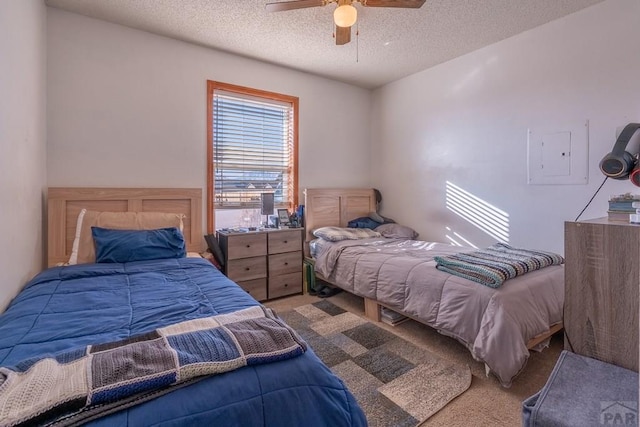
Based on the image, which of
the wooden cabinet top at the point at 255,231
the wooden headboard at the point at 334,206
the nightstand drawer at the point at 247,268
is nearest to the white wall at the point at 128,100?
the wooden cabinet top at the point at 255,231

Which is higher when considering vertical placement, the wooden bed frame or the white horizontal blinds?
the white horizontal blinds

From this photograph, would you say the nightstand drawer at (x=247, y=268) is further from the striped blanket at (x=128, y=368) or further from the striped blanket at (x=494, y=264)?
the striped blanket at (x=128, y=368)

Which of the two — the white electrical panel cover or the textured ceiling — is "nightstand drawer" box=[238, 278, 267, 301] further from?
the white electrical panel cover

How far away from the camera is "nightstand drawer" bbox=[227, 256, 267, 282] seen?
3.09 meters

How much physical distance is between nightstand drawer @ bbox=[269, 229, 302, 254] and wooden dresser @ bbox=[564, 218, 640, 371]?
2627 millimetres

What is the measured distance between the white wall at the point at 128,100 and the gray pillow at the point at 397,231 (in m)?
2.15

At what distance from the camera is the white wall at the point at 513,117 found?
2414mm

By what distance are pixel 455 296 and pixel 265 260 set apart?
1.95 metres

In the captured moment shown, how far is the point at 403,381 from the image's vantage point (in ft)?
6.23

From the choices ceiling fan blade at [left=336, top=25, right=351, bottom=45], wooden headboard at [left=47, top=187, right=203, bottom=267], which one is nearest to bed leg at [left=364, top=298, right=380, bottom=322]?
wooden headboard at [left=47, top=187, right=203, bottom=267]

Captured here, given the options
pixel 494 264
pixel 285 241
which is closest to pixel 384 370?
pixel 494 264

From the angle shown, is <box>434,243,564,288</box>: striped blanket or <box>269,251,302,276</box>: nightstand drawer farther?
<box>269,251,302,276</box>: nightstand drawer

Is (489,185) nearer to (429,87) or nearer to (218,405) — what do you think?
(429,87)

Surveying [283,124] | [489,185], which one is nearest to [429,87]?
[489,185]
